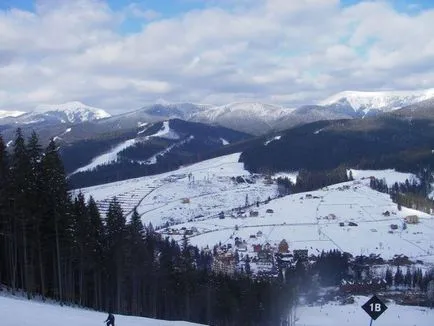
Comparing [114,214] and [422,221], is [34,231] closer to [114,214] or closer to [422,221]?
[114,214]

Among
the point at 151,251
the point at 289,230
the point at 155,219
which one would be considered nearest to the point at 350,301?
the point at 289,230

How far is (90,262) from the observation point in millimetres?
54812

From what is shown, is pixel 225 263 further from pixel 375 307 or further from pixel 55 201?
pixel 375 307

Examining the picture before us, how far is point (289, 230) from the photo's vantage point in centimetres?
17400

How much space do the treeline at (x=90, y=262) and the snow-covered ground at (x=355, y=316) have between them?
17814mm

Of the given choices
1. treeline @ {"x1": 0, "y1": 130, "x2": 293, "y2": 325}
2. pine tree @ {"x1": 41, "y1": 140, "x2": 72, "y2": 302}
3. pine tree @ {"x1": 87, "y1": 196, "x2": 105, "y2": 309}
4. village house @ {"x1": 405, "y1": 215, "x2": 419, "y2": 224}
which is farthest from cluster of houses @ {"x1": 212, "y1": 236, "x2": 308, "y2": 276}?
pine tree @ {"x1": 41, "y1": 140, "x2": 72, "y2": 302}

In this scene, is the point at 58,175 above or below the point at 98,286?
above

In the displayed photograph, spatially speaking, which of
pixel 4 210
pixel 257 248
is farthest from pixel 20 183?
pixel 257 248

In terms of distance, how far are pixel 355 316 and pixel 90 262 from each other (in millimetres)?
71575

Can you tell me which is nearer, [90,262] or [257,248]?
[90,262]

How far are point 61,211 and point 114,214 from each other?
13251 mm

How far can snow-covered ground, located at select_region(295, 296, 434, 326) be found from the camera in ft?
342

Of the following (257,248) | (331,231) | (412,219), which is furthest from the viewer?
(412,219)

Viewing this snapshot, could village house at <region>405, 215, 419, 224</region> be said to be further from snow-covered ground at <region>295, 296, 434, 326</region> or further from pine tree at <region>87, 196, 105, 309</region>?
pine tree at <region>87, 196, 105, 309</region>
